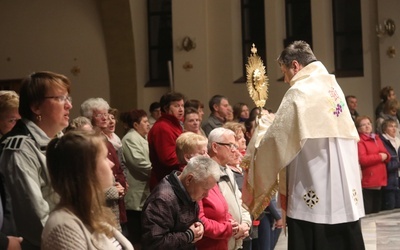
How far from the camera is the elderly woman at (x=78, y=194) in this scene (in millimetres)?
3379

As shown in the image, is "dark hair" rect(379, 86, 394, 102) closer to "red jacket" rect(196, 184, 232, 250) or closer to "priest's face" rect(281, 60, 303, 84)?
"priest's face" rect(281, 60, 303, 84)

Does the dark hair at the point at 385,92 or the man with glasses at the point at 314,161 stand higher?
the dark hair at the point at 385,92

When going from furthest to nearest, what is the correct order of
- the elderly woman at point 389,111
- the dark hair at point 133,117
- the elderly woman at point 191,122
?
1. the elderly woman at point 389,111
2. the dark hair at point 133,117
3. the elderly woman at point 191,122

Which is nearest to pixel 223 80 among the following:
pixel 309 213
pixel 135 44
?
pixel 135 44

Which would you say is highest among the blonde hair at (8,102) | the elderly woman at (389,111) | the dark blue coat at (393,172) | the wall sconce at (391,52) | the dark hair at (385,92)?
the wall sconce at (391,52)

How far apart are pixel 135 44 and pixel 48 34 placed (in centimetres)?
184

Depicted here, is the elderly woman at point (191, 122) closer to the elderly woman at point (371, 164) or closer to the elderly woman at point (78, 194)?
the elderly woman at point (371, 164)

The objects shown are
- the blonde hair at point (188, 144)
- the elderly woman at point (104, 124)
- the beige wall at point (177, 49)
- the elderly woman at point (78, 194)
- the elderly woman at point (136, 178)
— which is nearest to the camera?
the elderly woman at point (78, 194)

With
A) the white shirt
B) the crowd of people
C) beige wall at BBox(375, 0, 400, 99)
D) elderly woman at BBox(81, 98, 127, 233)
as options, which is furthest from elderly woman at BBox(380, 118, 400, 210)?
the white shirt

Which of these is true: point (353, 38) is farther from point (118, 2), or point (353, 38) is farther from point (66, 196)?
point (66, 196)

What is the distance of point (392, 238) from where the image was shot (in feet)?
33.0

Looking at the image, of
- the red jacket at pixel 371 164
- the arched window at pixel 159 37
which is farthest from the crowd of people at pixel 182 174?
the arched window at pixel 159 37

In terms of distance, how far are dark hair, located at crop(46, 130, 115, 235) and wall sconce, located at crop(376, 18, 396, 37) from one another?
12.8m

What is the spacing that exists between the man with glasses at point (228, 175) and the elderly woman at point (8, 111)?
6.51 feet
